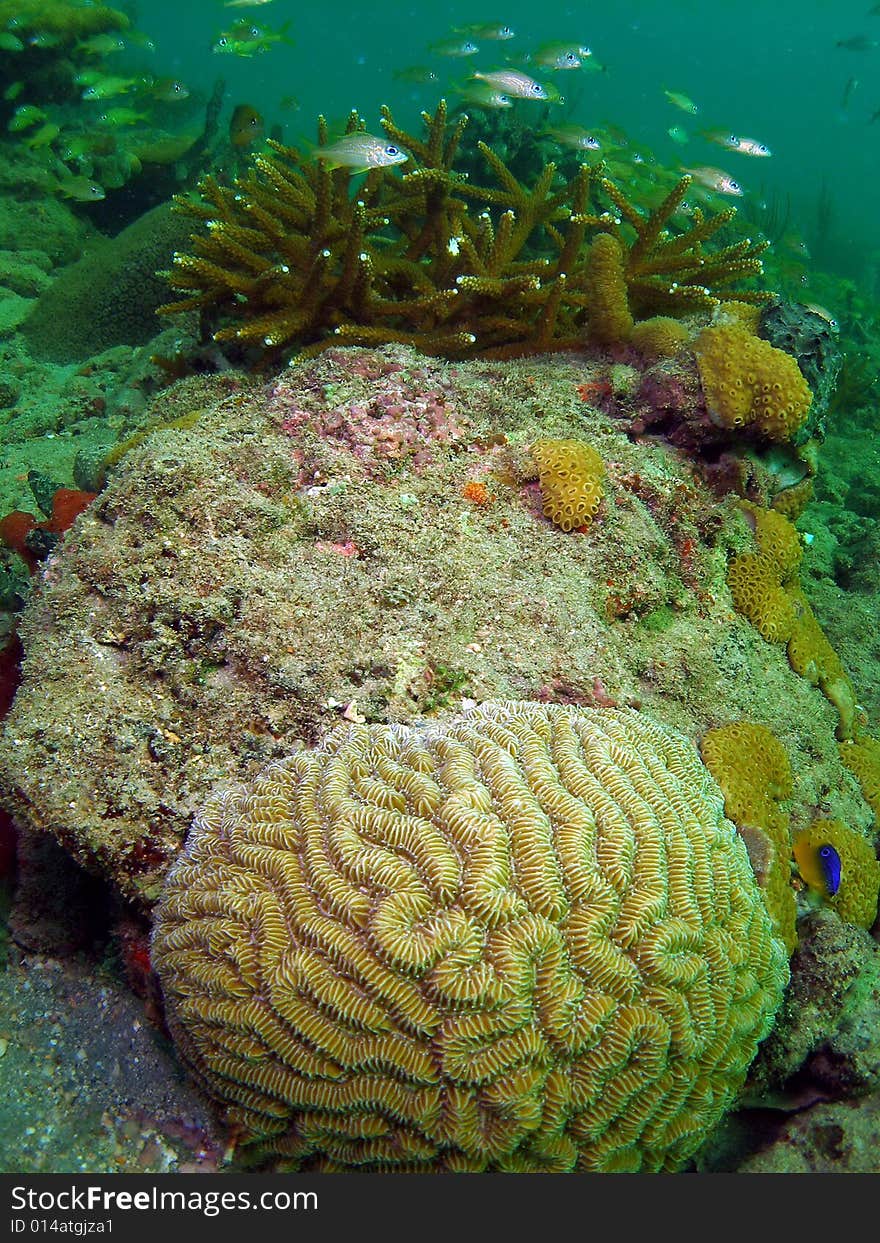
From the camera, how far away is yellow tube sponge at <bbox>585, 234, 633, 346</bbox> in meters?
4.45

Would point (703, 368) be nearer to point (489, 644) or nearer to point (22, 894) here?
point (489, 644)

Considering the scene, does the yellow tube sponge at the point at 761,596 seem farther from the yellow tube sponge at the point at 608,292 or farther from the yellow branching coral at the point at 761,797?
the yellow tube sponge at the point at 608,292

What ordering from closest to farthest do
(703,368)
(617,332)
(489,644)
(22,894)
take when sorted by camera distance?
(489,644) → (22,894) → (703,368) → (617,332)

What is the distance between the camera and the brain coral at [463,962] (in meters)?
2.08

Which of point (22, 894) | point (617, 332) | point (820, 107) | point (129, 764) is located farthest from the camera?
point (820, 107)

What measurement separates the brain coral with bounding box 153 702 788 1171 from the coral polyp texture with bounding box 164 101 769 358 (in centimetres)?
326

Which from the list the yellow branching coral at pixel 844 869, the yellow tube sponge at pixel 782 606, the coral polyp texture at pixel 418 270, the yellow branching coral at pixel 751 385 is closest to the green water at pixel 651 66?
the coral polyp texture at pixel 418 270

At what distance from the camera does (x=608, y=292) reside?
4.43 meters

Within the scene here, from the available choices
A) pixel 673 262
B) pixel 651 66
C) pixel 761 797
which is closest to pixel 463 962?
pixel 761 797

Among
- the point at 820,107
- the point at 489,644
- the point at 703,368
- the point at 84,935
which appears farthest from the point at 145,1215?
the point at 820,107

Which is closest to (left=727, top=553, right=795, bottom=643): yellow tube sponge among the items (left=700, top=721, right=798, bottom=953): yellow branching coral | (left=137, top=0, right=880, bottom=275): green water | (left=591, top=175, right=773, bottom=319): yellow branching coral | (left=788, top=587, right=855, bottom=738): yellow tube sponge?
(left=788, top=587, right=855, bottom=738): yellow tube sponge

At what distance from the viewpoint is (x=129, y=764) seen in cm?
270

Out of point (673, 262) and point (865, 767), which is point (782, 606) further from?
point (673, 262)

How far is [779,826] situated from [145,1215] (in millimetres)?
2836
